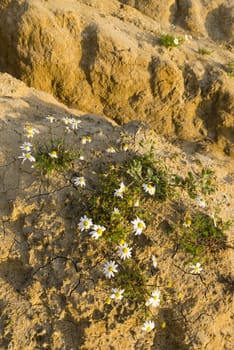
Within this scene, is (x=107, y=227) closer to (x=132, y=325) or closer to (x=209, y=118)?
(x=132, y=325)

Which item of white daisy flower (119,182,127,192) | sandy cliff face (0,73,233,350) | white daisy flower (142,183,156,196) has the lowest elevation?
sandy cliff face (0,73,233,350)

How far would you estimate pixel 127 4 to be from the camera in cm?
775

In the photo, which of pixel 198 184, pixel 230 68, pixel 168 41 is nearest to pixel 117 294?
pixel 198 184

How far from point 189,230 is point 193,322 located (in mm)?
841

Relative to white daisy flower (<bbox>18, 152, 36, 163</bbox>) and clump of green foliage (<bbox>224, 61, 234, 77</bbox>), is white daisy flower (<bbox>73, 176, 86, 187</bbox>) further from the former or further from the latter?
clump of green foliage (<bbox>224, 61, 234, 77</bbox>)

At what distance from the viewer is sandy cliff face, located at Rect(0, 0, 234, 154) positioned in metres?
5.84

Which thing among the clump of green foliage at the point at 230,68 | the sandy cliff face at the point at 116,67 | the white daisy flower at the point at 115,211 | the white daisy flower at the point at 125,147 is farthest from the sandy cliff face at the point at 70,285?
the clump of green foliage at the point at 230,68

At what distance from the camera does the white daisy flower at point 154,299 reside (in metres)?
2.67

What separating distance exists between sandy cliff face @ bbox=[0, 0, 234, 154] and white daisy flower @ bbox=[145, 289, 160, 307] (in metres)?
4.31

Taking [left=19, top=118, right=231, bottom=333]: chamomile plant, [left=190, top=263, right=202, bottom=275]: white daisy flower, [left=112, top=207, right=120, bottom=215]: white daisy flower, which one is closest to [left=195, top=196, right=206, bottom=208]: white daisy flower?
[left=19, top=118, right=231, bottom=333]: chamomile plant

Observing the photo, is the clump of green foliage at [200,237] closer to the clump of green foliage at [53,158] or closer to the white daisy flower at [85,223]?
the white daisy flower at [85,223]

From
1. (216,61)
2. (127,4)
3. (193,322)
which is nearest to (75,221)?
(193,322)

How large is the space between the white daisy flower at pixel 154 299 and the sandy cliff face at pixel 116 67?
14.2 feet

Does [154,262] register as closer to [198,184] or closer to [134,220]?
[134,220]
